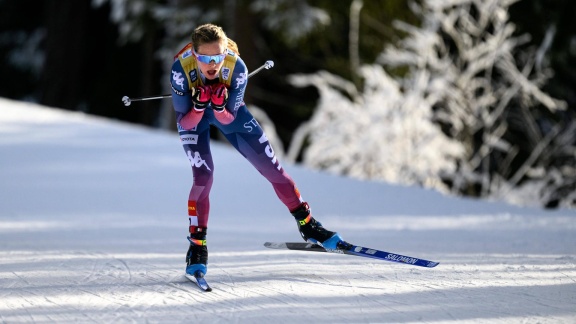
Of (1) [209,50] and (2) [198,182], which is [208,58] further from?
(2) [198,182]

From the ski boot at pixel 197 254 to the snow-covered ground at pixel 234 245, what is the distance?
12cm

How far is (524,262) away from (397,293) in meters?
1.42

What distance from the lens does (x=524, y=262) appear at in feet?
19.9

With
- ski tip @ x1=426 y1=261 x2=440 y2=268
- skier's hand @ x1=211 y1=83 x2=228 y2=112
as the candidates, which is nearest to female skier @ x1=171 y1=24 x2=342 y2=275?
skier's hand @ x1=211 y1=83 x2=228 y2=112

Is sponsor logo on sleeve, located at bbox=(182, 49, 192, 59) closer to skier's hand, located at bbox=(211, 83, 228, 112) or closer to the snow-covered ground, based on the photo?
skier's hand, located at bbox=(211, 83, 228, 112)

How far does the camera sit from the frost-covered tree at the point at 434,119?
12695 millimetres

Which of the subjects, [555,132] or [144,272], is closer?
[144,272]

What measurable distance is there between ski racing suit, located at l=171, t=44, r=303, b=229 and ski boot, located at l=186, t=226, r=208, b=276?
5 centimetres

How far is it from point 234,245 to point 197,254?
1.66 m

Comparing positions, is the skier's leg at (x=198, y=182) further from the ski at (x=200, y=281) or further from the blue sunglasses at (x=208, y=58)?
the blue sunglasses at (x=208, y=58)

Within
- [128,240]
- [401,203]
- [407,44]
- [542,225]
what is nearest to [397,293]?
[128,240]

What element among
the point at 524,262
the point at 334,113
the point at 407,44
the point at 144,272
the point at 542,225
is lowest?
the point at 144,272

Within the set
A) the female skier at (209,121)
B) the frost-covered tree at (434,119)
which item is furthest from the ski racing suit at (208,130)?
the frost-covered tree at (434,119)

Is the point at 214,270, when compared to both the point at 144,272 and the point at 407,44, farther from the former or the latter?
the point at 407,44
